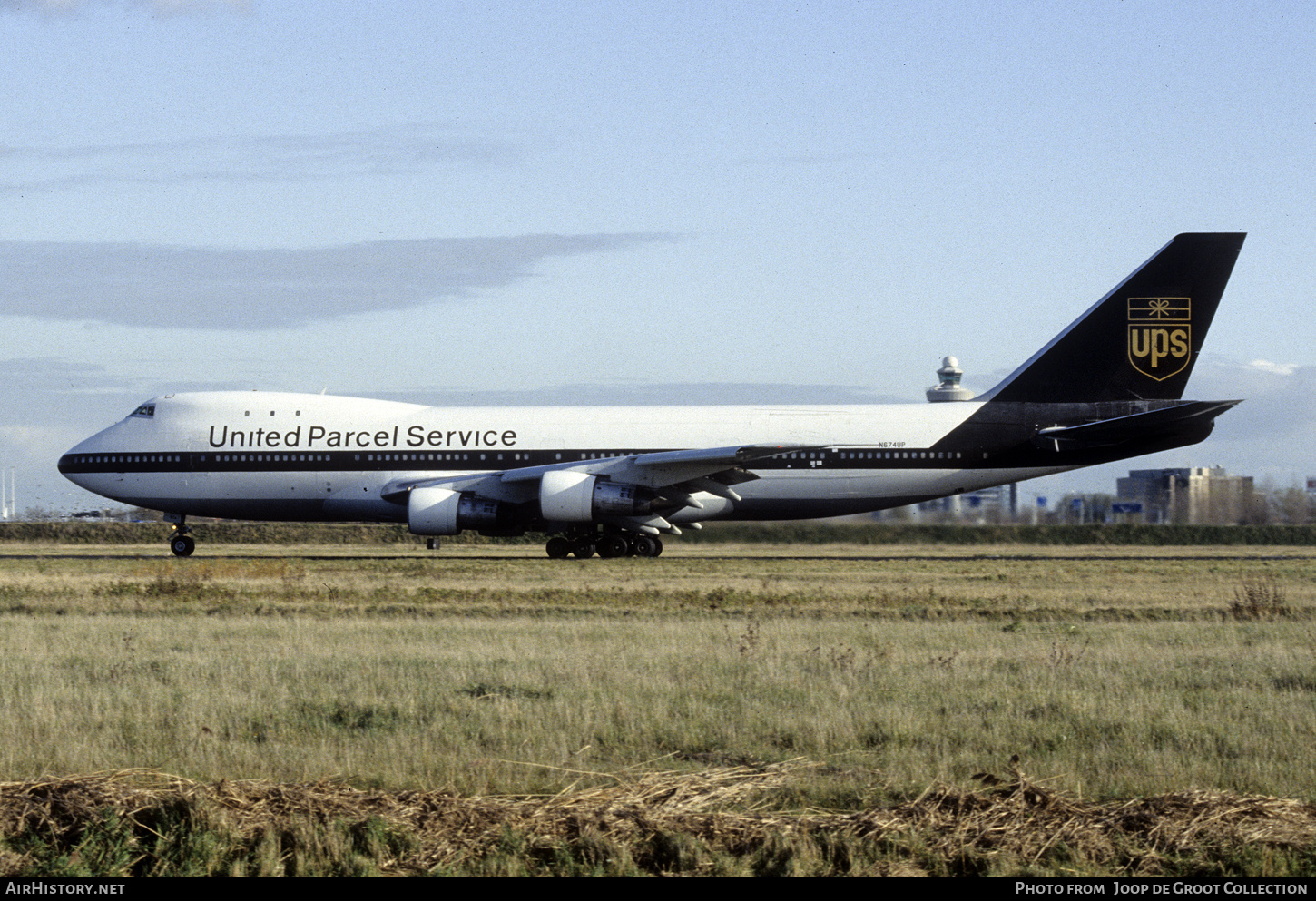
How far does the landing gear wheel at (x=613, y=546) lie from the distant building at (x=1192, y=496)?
17473 mm

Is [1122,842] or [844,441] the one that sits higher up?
[844,441]

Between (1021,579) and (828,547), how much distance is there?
15.3 meters

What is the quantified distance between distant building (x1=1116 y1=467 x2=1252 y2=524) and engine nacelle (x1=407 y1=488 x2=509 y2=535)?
21082 millimetres

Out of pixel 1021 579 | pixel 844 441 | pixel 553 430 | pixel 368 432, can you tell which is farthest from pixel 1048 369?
pixel 368 432

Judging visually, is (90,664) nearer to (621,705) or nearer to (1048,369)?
(621,705)

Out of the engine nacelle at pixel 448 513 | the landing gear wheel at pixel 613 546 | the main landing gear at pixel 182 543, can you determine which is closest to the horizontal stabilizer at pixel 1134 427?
the landing gear wheel at pixel 613 546

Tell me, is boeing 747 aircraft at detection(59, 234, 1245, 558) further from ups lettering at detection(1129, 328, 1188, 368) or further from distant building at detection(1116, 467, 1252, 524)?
distant building at detection(1116, 467, 1252, 524)

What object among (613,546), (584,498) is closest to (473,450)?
(584,498)

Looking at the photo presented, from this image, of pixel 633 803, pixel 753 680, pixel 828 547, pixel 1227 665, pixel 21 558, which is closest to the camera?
pixel 633 803

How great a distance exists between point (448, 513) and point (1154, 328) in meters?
19.1

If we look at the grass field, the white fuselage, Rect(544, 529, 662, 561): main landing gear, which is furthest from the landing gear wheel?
the grass field

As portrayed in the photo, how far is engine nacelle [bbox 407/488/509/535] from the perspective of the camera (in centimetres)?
3100

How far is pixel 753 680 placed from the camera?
1077cm

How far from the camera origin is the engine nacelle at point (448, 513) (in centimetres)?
3100
